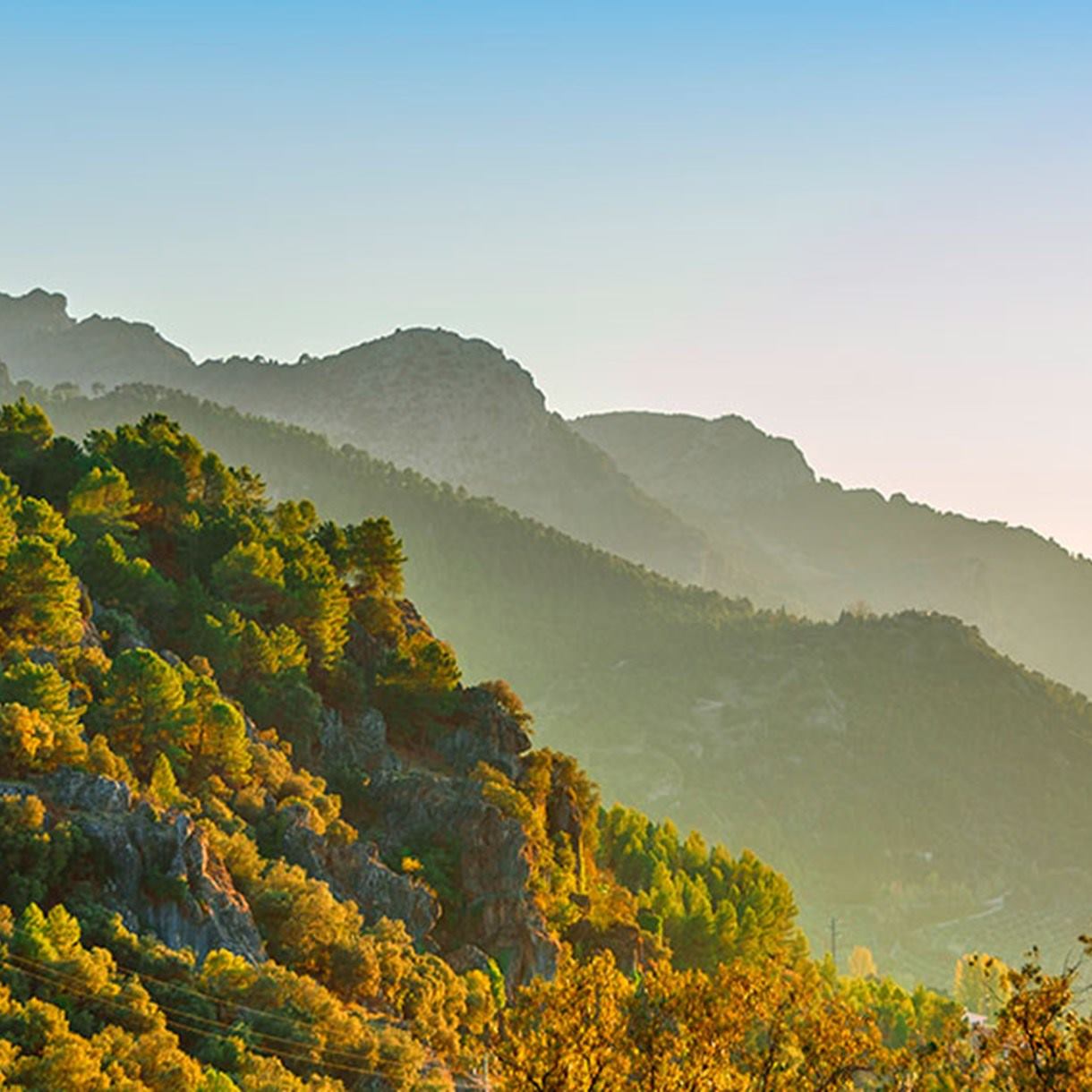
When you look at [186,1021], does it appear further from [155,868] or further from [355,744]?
[355,744]

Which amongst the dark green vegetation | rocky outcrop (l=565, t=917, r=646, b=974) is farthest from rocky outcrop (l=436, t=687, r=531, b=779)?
rocky outcrop (l=565, t=917, r=646, b=974)

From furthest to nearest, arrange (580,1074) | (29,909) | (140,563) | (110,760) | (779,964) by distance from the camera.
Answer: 1. (140,563)
2. (110,760)
3. (29,909)
4. (779,964)
5. (580,1074)

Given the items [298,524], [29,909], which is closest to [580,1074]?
[29,909]

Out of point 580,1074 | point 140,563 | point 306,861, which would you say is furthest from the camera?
point 140,563

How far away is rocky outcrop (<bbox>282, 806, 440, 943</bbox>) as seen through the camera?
3000 inches

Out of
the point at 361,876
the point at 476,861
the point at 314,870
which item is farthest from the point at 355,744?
the point at 314,870

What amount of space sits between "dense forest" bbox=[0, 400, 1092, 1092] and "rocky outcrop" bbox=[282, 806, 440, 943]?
0.68 ft

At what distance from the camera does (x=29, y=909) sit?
169ft

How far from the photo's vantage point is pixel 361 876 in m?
78.9

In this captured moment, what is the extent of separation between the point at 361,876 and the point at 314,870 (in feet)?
14.7

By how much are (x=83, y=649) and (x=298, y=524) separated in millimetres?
41859

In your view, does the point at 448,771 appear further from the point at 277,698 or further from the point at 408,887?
the point at 408,887

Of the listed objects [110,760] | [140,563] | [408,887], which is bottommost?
[408,887]

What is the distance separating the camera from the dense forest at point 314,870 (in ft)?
130
